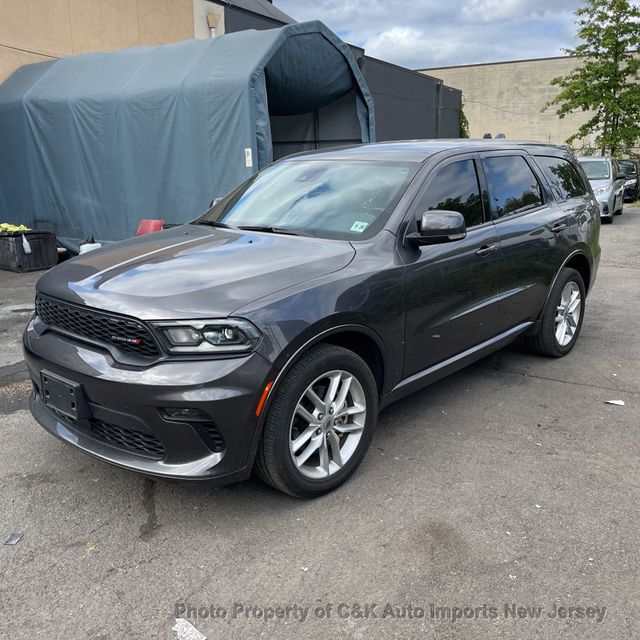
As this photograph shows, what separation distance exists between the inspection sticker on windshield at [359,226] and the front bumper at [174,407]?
1.20m

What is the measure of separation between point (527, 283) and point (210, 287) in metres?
2.77

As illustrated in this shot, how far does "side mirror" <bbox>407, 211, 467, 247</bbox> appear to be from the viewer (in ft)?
11.2

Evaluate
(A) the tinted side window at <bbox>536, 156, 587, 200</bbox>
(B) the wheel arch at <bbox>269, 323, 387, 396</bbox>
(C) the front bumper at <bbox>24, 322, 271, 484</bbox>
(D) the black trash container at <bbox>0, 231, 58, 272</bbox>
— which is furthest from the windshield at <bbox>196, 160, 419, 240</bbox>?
(D) the black trash container at <bbox>0, 231, 58, 272</bbox>

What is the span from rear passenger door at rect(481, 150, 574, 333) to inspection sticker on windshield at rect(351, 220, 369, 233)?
1.21 metres

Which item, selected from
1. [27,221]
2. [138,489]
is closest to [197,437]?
[138,489]

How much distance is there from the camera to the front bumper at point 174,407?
2625 millimetres

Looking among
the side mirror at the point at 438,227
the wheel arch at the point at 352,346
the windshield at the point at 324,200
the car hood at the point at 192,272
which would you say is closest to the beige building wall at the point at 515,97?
the windshield at the point at 324,200

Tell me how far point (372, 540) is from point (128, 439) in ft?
4.01

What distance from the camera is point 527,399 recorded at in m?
4.49

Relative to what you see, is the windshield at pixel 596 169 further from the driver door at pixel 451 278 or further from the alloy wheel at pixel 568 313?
the driver door at pixel 451 278

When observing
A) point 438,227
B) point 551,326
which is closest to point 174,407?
point 438,227

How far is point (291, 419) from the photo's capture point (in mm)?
2893

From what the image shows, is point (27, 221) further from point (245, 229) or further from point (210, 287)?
point (210, 287)

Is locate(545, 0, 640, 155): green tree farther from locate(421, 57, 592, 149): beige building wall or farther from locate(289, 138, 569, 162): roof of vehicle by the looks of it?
locate(289, 138, 569, 162): roof of vehicle
